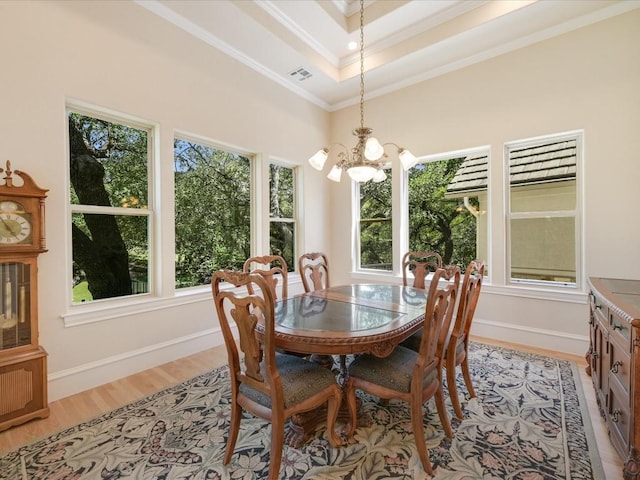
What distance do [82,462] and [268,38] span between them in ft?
12.7

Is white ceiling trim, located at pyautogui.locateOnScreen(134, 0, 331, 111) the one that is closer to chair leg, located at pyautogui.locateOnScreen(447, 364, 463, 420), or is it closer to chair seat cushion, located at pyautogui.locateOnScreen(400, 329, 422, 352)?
chair seat cushion, located at pyautogui.locateOnScreen(400, 329, 422, 352)

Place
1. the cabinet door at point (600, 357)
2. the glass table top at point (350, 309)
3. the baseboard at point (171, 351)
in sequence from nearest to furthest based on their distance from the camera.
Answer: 1. the glass table top at point (350, 309)
2. the cabinet door at point (600, 357)
3. the baseboard at point (171, 351)

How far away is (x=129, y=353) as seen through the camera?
2809 millimetres

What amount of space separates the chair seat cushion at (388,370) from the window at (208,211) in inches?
90.4

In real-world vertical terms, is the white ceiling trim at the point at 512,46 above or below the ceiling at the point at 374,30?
below

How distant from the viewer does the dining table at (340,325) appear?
1627 millimetres

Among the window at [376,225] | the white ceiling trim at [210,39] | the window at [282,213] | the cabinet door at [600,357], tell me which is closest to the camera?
the cabinet door at [600,357]

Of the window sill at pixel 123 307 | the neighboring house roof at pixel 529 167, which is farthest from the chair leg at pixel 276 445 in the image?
the neighboring house roof at pixel 529 167

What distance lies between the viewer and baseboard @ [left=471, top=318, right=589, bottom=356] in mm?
3164

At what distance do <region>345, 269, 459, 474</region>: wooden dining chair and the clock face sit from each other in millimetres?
2362

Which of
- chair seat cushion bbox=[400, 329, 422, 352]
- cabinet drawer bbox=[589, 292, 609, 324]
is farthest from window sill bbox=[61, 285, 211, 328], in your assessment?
cabinet drawer bbox=[589, 292, 609, 324]

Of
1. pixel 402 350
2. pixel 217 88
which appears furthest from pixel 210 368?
pixel 217 88

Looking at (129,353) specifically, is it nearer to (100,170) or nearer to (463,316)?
(100,170)

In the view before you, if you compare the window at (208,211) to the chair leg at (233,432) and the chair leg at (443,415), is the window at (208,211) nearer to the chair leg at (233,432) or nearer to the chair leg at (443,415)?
the chair leg at (233,432)
